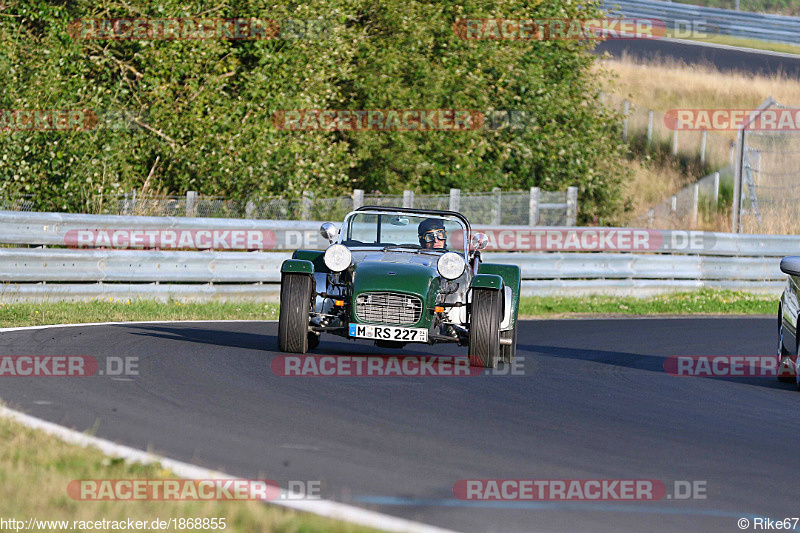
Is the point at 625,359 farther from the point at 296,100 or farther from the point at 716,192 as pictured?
the point at 716,192

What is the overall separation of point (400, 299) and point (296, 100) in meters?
12.9

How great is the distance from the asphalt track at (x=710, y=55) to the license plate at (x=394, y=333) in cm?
3657

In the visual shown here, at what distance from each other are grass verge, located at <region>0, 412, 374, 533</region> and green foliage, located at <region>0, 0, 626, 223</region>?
14.3 m

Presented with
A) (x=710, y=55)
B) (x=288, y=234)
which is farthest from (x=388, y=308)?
(x=710, y=55)

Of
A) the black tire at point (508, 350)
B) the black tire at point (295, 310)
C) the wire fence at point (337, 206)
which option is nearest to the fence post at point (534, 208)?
the wire fence at point (337, 206)

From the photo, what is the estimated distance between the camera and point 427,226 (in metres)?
11.8

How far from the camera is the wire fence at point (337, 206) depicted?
1864 centimetres

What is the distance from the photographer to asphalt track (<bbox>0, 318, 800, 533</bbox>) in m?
5.46

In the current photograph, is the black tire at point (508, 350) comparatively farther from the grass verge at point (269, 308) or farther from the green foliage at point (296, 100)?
the green foliage at point (296, 100)

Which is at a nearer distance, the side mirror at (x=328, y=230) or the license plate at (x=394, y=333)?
the license plate at (x=394, y=333)

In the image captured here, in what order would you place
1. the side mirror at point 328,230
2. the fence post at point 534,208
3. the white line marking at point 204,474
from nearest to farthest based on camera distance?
1. the white line marking at point 204,474
2. the side mirror at point 328,230
3. the fence post at point 534,208

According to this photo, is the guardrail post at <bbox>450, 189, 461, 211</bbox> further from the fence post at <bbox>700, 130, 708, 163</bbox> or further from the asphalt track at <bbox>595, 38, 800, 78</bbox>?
the asphalt track at <bbox>595, 38, 800, 78</bbox>

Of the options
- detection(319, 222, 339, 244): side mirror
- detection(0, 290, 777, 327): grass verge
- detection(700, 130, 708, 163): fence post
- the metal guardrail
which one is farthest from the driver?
the metal guardrail

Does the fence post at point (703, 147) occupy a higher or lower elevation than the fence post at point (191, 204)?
higher
